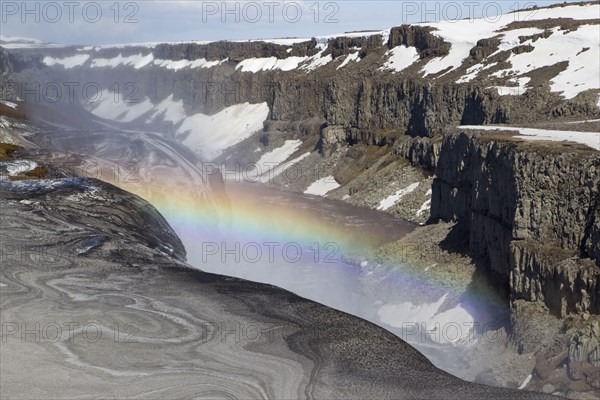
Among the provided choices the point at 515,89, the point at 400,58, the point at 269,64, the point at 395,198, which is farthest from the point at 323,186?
the point at 269,64

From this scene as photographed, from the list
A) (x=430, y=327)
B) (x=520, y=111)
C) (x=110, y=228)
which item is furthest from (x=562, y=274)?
(x=520, y=111)

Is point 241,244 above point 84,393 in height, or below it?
below

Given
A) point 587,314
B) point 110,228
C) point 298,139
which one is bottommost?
point 298,139

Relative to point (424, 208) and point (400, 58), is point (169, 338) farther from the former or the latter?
point (400, 58)

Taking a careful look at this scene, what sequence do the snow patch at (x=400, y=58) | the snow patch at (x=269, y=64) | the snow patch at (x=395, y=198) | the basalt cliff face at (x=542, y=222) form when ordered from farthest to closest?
the snow patch at (x=269, y=64) → the snow patch at (x=400, y=58) → the snow patch at (x=395, y=198) → the basalt cliff face at (x=542, y=222)

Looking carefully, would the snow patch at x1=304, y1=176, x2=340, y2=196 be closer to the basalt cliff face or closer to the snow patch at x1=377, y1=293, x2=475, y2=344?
the snow patch at x1=377, y1=293, x2=475, y2=344

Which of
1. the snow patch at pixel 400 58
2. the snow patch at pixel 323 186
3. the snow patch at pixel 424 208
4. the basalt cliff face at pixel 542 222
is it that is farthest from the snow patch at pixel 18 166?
the snow patch at pixel 400 58

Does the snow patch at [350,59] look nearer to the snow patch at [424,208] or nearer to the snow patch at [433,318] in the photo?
the snow patch at [424,208]

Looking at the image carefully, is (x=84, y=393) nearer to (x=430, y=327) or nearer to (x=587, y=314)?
(x=587, y=314)

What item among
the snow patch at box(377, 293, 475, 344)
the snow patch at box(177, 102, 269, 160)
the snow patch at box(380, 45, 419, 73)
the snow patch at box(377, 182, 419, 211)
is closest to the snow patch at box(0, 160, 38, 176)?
the snow patch at box(377, 293, 475, 344)
